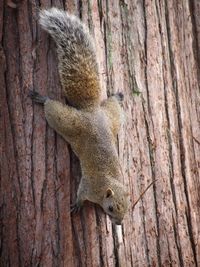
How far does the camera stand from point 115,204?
3414 millimetres

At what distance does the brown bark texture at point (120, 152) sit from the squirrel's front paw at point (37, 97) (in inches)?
1.5

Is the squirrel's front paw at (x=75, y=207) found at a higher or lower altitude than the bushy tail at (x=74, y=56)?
lower

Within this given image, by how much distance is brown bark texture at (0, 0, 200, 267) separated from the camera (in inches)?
133

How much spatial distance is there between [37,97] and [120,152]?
68 centimetres

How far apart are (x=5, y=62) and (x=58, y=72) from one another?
0.39 metres

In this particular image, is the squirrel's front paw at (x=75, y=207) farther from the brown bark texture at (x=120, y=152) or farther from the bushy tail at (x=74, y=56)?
the bushy tail at (x=74, y=56)

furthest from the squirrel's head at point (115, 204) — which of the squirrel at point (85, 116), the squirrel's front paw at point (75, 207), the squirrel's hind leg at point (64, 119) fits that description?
the squirrel's hind leg at point (64, 119)

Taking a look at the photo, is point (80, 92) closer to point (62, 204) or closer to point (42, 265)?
point (62, 204)

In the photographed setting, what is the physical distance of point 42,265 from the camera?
3379 mm

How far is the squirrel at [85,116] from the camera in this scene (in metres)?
3.39

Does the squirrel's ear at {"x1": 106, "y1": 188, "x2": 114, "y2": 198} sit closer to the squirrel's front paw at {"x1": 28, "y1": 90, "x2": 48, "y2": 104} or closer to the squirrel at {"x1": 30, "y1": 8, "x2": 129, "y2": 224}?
the squirrel at {"x1": 30, "y1": 8, "x2": 129, "y2": 224}

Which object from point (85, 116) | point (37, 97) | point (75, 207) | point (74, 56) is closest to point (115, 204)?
point (75, 207)

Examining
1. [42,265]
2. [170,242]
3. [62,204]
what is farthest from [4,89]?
[170,242]

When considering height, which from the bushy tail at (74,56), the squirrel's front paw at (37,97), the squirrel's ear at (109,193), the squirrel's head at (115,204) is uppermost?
the bushy tail at (74,56)
